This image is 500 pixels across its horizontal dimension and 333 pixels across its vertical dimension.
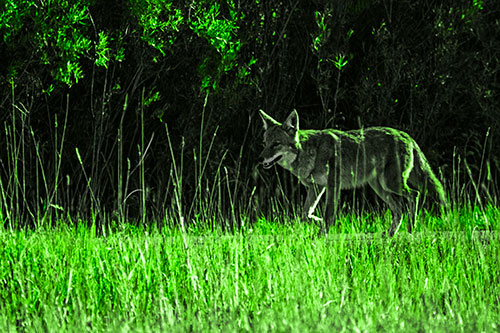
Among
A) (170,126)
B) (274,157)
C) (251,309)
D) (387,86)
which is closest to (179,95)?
(170,126)

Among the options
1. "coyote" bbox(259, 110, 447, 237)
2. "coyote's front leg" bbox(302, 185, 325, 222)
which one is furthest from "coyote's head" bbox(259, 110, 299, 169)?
"coyote's front leg" bbox(302, 185, 325, 222)

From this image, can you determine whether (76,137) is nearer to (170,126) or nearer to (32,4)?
(170,126)

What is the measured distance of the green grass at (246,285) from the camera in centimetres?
339

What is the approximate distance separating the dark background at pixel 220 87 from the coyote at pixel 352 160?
398 mm

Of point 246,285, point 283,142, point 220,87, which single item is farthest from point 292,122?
point 246,285

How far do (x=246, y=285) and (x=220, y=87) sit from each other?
3.84 m

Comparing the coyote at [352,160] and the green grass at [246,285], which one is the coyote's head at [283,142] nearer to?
the coyote at [352,160]

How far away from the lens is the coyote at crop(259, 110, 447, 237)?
639cm

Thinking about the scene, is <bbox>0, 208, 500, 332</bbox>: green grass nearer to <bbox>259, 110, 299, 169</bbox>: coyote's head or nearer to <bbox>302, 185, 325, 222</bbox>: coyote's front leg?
<bbox>302, 185, 325, 222</bbox>: coyote's front leg

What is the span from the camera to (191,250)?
4.43 metres

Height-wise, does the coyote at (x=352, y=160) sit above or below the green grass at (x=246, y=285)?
above

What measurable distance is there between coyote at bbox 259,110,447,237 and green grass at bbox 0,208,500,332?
1.12 metres

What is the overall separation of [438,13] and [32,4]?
15.0 feet

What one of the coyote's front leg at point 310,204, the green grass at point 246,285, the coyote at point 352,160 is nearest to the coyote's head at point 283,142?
the coyote at point 352,160
